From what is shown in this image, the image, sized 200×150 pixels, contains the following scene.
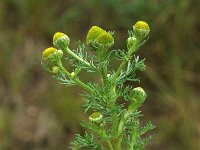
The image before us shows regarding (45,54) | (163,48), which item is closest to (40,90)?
(163,48)

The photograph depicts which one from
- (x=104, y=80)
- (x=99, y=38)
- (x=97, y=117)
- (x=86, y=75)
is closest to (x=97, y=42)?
(x=99, y=38)

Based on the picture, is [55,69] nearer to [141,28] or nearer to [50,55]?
[50,55]

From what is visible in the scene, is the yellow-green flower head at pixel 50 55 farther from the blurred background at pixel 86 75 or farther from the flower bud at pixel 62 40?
the blurred background at pixel 86 75

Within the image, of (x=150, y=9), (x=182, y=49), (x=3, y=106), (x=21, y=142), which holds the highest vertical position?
(x=150, y=9)

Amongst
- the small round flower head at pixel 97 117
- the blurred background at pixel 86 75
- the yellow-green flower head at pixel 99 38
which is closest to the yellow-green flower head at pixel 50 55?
the yellow-green flower head at pixel 99 38

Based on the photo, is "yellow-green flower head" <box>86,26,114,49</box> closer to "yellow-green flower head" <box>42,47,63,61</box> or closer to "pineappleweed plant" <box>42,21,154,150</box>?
"pineappleweed plant" <box>42,21,154,150</box>

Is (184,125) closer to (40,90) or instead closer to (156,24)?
(156,24)

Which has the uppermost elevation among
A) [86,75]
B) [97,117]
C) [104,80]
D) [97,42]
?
[86,75]
